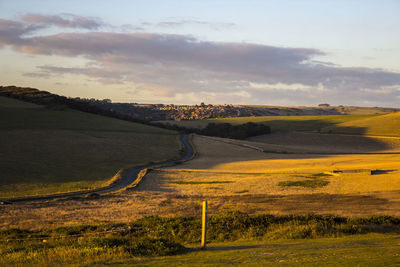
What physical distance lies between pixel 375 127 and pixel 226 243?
111041 millimetres

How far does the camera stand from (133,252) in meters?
13.3

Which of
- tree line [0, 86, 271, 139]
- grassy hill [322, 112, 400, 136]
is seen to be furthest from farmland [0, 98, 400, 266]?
grassy hill [322, 112, 400, 136]

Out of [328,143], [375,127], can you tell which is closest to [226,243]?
[328,143]

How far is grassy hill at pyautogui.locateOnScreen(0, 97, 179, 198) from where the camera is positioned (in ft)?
136

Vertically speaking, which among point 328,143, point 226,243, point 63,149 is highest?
point 328,143

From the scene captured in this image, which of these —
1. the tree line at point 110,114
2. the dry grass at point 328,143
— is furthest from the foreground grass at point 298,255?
the tree line at point 110,114

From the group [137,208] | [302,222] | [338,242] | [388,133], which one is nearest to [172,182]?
[137,208]

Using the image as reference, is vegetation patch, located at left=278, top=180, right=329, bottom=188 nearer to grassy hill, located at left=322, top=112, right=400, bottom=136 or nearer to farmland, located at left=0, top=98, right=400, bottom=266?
farmland, located at left=0, top=98, right=400, bottom=266

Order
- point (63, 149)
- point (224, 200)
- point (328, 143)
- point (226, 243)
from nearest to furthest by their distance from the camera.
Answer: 1. point (226, 243)
2. point (224, 200)
3. point (63, 149)
4. point (328, 143)

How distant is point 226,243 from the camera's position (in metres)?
16.1

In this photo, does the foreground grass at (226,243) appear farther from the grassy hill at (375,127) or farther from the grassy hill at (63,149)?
the grassy hill at (375,127)

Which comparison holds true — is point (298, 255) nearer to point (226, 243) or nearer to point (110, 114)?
point (226, 243)

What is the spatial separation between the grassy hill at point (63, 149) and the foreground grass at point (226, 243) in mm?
18091

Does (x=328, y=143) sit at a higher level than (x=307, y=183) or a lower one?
higher
